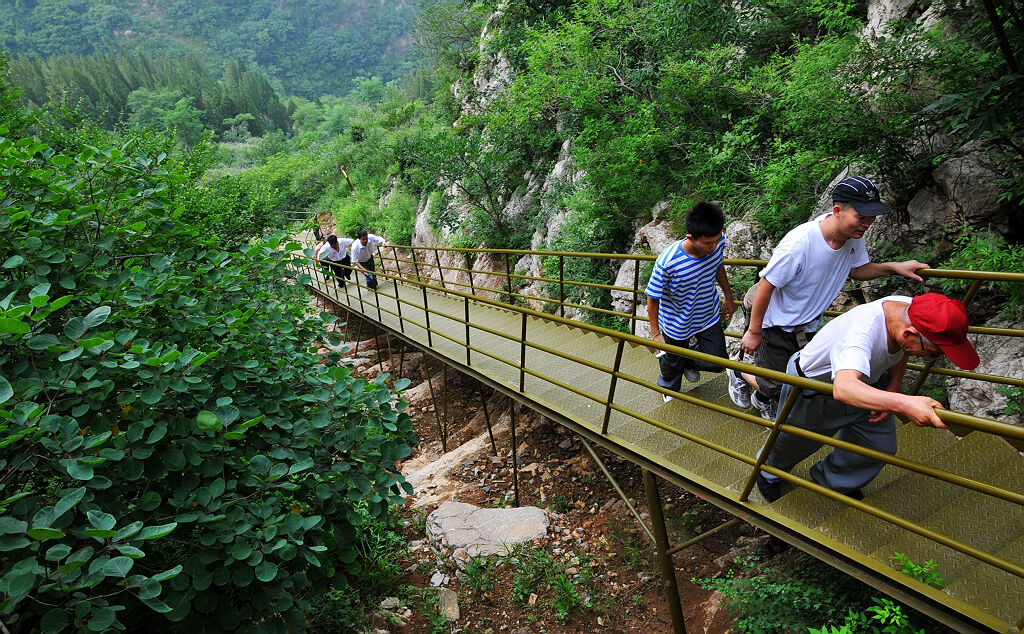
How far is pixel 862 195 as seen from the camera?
2.47m

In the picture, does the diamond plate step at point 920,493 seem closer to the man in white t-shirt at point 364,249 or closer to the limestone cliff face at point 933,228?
the limestone cliff face at point 933,228

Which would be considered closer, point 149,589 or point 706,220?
point 149,589

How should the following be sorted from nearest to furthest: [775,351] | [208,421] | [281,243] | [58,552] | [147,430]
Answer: [58,552], [208,421], [147,430], [775,351], [281,243]

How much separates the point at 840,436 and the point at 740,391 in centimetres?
86

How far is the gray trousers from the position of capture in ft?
8.05

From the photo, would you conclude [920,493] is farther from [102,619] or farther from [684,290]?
[102,619]

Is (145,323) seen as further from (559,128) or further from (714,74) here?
(559,128)

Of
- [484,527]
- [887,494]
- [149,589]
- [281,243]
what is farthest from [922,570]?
[281,243]

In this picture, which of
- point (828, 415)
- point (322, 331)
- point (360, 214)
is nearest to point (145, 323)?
point (322, 331)

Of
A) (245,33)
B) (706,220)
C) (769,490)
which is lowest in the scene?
(769,490)

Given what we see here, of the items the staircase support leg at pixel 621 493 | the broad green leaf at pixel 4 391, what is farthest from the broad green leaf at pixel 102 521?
the staircase support leg at pixel 621 493

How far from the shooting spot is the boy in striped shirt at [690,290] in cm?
319

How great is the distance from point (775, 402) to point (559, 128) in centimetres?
929

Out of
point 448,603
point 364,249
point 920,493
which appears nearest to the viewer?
point 920,493
